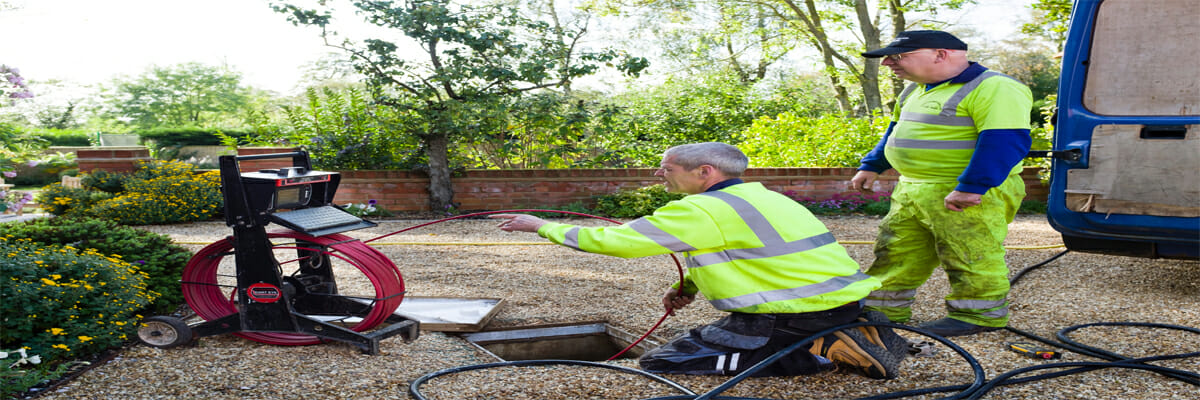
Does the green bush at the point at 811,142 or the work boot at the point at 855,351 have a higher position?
the green bush at the point at 811,142

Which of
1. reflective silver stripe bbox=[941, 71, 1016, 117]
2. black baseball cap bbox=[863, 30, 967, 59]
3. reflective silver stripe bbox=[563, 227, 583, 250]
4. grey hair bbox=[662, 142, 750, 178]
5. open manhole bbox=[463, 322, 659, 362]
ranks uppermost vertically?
black baseball cap bbox=[863, 30, 967, 59]

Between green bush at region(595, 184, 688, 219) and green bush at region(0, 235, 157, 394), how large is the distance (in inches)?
204

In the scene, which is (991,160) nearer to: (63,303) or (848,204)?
(63,303)

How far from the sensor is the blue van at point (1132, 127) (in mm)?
3604

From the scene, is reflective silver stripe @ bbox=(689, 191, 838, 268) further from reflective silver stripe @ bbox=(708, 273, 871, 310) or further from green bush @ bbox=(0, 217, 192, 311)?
green bush @ bbox=(0, 217, 192, 311)

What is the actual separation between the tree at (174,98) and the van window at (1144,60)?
32.1m

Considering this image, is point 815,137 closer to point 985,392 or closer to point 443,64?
point 443,64

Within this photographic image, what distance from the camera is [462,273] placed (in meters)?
5.06

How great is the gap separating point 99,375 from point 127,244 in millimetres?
1335

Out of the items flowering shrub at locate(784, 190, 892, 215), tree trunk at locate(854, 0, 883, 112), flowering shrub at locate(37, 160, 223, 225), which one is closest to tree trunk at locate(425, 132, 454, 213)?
flowering shrub at locate(37, 160, 223, 225)

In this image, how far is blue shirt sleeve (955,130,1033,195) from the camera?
10.00ft

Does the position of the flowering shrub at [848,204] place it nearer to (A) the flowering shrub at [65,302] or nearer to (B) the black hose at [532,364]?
(B) the black hose at [532,364]

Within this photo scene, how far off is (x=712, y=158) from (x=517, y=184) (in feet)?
19.6

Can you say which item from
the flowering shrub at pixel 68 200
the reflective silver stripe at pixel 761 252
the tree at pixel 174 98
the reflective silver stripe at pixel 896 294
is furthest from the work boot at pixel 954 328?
the tree at pixel 174 98
